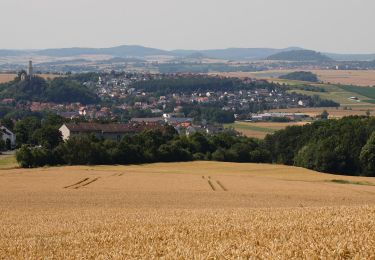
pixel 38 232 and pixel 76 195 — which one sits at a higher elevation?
pixel 38 232

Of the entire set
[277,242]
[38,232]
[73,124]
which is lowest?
[73,124]

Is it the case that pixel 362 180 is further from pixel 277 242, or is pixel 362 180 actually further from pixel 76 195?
pixel 277 242

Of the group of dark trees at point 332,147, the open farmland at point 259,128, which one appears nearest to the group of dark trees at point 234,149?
the group of dark trees at point 332,147

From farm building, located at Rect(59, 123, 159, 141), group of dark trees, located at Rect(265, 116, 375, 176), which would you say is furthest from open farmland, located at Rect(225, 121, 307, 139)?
group of dark trees, located at Rect(265, 116, 375, 176)

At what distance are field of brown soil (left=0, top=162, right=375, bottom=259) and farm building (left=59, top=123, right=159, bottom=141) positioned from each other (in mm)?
70380

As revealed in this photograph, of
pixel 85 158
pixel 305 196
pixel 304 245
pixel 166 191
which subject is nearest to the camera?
pixel 304 245

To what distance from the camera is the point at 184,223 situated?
24.4m

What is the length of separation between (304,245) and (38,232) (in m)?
11.1

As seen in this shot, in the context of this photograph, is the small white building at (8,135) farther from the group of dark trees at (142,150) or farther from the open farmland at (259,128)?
the open farmland at (259,128)

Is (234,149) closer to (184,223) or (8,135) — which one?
(8,135)

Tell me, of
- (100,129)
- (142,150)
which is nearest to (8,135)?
(100,129)

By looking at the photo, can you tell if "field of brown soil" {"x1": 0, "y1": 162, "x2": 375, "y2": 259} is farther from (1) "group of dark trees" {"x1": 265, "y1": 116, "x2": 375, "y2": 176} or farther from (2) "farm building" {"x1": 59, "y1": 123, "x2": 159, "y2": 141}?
(2) "farm building" {"x1": 59, "y1": 123, "x2": 159, "y2": 141}

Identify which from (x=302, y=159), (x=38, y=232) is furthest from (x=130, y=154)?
(x=38, y=232)

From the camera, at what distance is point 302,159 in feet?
303
